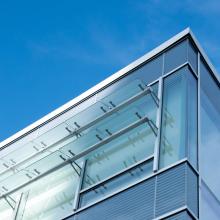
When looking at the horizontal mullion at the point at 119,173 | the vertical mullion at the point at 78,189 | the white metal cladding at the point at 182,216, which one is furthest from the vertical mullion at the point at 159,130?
the vertical mullion at the point at 78,189

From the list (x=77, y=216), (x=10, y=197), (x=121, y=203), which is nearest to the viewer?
(x=121, y=203)

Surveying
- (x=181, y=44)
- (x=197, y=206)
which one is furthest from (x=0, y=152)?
(x=197, y=206)

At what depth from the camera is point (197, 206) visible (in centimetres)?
920

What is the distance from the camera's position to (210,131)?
11477mm

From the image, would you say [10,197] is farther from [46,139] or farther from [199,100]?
[199,100]

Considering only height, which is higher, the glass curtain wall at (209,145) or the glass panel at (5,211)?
the glass panel at (5,211)

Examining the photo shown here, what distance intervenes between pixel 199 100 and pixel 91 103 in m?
3.24

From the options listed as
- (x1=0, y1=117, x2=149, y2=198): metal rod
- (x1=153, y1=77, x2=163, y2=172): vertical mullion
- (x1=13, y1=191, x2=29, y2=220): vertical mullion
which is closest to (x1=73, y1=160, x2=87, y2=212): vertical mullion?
(x1=0, y1=117, x2=149, y2=198): metal rod

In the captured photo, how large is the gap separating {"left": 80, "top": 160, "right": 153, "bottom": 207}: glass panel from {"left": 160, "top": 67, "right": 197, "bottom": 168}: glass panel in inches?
14.7

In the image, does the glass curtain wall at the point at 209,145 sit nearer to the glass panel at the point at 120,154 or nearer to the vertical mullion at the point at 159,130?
the vertical mullion at the point at 159,130

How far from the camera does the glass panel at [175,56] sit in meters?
12.2

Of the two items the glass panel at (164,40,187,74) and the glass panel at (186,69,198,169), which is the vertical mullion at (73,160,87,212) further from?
the glass panel at (164,40,187,74)

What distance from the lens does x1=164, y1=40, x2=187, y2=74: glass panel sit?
40.1 ft

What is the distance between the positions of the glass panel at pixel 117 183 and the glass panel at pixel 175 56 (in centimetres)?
277
